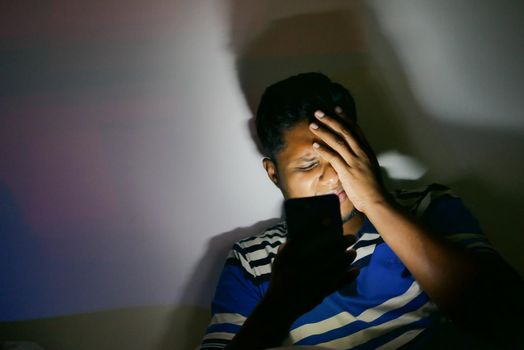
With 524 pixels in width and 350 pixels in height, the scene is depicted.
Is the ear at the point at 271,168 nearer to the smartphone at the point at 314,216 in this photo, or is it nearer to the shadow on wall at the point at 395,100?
the shadow on wall at the point at 395,100

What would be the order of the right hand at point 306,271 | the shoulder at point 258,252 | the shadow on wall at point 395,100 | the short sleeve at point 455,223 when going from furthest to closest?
the shadow on wall at point 395,100
the shoulder at point 258,252
the short sleeve at point 455,223
the right hand at point 306,271

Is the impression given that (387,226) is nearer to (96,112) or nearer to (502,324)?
(502,324)

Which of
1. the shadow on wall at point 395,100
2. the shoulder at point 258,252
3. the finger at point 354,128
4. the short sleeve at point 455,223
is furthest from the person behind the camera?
the shadow on wall at point 395,100

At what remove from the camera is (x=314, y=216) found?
0.84 meters

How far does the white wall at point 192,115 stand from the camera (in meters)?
1.23

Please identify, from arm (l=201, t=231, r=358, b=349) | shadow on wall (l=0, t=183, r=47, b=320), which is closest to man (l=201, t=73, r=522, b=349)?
arm (l=201, t=231, r=358, b=349)

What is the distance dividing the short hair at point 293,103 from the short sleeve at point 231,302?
0.31 m

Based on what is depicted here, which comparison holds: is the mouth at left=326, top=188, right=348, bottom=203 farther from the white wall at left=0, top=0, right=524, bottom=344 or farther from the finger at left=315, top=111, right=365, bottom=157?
the white wall at left=0, top=0, right=524, bottom=344

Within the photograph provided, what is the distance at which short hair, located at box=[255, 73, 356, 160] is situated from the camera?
110 cm

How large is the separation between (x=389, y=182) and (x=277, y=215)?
344 millimetres

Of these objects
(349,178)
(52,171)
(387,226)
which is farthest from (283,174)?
(52,171)

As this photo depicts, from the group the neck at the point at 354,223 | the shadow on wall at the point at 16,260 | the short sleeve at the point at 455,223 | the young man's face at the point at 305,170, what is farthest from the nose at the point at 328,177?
the shadow on wall at the point at 16,260

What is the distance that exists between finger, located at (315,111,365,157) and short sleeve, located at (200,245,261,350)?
1.34 feet

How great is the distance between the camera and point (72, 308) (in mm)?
1333
